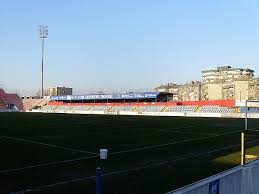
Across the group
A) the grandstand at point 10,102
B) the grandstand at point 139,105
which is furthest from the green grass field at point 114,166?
the grandstand at point 10,102

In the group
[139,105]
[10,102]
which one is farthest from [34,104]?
[139,105]

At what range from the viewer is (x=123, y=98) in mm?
104688

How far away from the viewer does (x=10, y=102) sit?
408 feet

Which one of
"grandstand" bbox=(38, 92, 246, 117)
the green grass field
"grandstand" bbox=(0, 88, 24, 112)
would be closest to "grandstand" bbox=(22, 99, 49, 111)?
"grandstand" bbox=(0, 88, 24, 112)

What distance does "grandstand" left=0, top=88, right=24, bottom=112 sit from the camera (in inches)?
4746

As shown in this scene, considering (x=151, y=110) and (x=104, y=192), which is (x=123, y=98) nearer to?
(x=151, y=110)

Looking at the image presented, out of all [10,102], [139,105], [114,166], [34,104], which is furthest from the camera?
[34,104]

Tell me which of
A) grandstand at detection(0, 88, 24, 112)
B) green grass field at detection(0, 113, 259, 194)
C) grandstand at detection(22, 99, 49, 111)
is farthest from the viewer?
grandstand at detection(22, 99, 49, 111)

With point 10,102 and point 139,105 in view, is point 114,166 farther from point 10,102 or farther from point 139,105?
point 10,102

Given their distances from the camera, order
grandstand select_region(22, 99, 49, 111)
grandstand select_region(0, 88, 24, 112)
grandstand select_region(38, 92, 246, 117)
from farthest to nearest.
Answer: grandstand select_region(22, 99, 49, 111) → grandstand select_region(0, 88, 24, 112) → grandstand select_region(38, 92, 246, 117)

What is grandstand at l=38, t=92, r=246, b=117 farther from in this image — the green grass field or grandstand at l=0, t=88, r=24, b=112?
the green grass field

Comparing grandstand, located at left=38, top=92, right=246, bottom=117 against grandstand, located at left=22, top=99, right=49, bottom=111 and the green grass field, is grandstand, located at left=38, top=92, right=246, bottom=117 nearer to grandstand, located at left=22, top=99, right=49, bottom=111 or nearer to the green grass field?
grandstand, located at left=22, top=99, right=49, bottom=111

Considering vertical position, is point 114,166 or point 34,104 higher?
point 114,166

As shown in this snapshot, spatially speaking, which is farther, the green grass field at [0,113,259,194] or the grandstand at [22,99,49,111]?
the grandstand at [22,99,49,111]
